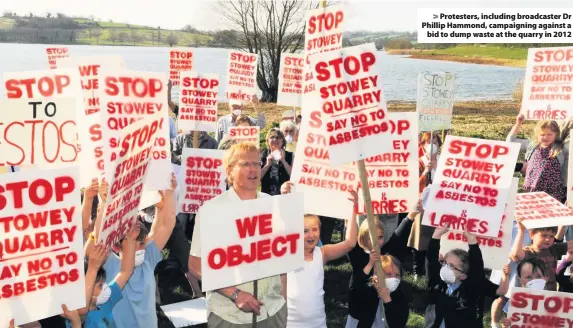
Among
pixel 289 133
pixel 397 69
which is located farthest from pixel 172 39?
pixel 289 133

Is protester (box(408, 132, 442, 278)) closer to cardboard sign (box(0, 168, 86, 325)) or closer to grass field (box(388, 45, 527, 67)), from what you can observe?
cardboard sign (box(0, 168, 86, 325))

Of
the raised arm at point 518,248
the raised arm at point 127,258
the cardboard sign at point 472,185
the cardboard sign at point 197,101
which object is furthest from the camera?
the cardboard sign at point 197,101

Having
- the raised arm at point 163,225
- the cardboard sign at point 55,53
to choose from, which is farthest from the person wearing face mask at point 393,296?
the cardboard sign at point 55,53

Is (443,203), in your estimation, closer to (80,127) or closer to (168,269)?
(80,127)

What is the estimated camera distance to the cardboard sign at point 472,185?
5.23 metres

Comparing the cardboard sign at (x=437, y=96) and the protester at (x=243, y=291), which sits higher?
the cardboard sign at (x=437, y=96)

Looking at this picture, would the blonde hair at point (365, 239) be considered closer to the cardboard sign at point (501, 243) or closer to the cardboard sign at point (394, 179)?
the cardboard sign at point (501, 243)

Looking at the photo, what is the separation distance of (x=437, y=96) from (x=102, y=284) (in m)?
7.13

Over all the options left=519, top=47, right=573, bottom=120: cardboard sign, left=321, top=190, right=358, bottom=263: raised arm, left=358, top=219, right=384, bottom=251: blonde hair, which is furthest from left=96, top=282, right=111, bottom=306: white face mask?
left=519, top=47, right=573, bottom=120: cardboard sign

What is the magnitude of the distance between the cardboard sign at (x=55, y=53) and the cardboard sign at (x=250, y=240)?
8286 mm

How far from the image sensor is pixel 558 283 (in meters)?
5.95

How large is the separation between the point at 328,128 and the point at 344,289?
331cm

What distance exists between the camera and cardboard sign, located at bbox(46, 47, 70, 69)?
37.1 ft

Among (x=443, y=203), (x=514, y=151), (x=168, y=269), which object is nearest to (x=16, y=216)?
(x=443, y=203)
